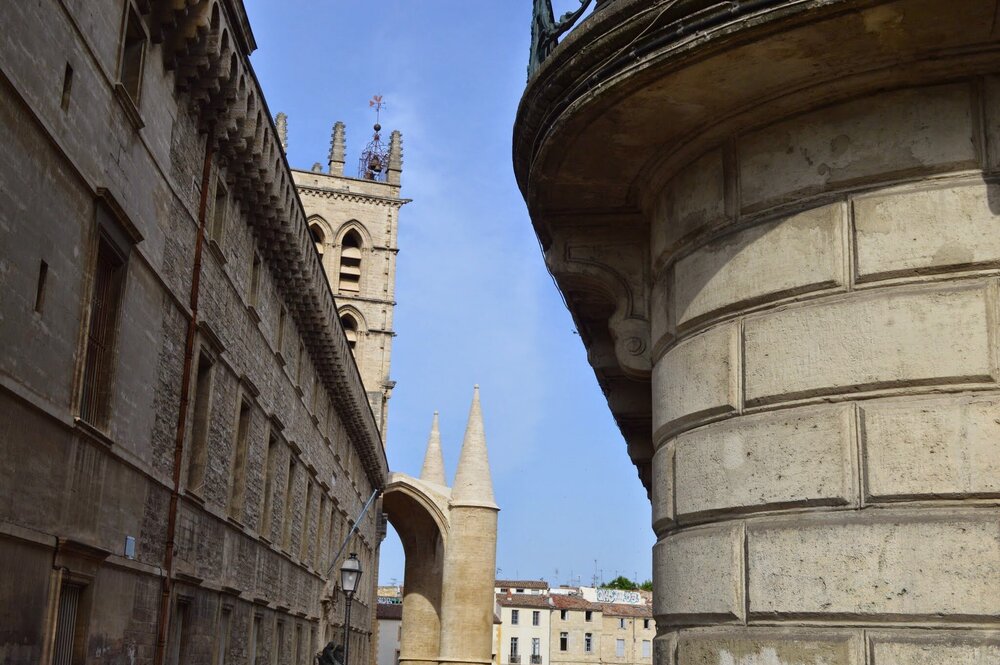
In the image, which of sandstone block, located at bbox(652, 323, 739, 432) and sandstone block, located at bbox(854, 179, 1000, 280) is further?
sandstone block, located at bbox(652, 323, 739, 432)

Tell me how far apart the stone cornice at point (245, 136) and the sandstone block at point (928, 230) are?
9772 millimetres

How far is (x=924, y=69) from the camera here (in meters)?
5.23

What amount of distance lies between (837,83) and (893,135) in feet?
1.16

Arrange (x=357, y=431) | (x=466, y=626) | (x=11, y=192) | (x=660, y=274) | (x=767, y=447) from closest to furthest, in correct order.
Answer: (x=767, y=447) → (x=660, y=274) → (x=11, y=192) → (x=357, y=431) → (x=466, y=626)

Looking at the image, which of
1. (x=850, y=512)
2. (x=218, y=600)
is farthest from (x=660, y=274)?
(x=218, y=600)

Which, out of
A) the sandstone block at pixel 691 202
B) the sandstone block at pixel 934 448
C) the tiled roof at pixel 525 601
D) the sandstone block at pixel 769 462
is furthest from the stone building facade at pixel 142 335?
the tiled roof at pixel 525 601

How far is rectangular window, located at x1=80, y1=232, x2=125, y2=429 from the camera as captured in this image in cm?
1099

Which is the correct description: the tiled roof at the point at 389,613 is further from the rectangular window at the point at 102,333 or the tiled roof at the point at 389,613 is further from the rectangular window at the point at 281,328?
the rectangular window at the point at 102,333

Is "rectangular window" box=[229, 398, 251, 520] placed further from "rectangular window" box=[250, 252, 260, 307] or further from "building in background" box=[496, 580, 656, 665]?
"building in background" box=[496, 580, 656, 665]

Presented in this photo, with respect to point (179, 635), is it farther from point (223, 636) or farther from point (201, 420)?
point (201, 420)

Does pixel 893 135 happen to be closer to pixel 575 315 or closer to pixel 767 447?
pixel 767 447

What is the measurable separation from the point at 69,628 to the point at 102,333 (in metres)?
2.72

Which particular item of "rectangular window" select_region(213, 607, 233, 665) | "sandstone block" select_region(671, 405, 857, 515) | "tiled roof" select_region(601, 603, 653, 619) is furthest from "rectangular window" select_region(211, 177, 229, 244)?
"tiled roof" select_region(601, 603, 653, 619)

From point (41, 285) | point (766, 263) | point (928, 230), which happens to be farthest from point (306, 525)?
point (928, 230)
